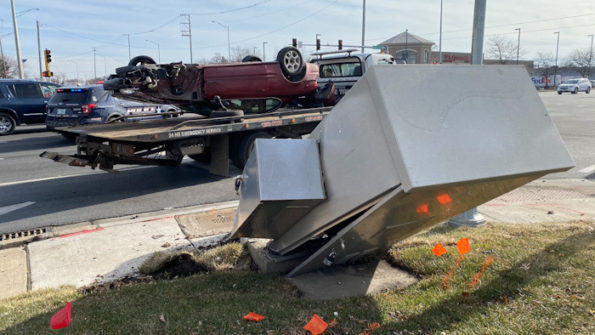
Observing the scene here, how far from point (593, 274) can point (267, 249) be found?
255cm

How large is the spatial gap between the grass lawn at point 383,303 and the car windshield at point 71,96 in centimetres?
1026

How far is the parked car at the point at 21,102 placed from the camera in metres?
15.4

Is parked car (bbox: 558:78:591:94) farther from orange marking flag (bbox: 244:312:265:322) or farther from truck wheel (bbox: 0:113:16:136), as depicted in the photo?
orange marking flag (bbox: 244:312:265:322)

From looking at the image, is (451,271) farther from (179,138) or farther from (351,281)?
(179,138)

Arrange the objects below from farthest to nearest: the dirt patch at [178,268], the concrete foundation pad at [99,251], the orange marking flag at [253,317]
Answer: the concrete foundation pad at [99,251] → the dirt patch at [178,268] → the orange marking flag at [253,317]

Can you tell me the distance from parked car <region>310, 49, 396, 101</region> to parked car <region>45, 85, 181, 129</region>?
14.8 ft

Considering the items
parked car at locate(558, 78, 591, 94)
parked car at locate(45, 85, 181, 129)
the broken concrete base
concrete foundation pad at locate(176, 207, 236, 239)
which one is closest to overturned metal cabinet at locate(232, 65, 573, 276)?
the broken concrete base

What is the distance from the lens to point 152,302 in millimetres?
3156

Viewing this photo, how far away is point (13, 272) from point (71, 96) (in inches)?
383

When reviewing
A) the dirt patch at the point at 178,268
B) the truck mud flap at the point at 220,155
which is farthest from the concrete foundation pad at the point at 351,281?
the truck mud flap at the point at 220,155

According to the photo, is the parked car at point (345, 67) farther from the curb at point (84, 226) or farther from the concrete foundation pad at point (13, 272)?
the concrete foundation pad at point (13, 272)

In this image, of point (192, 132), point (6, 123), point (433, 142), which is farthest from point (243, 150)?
point (6, 123)

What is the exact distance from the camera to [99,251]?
15.6 feet

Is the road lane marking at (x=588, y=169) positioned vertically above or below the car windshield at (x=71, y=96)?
below
